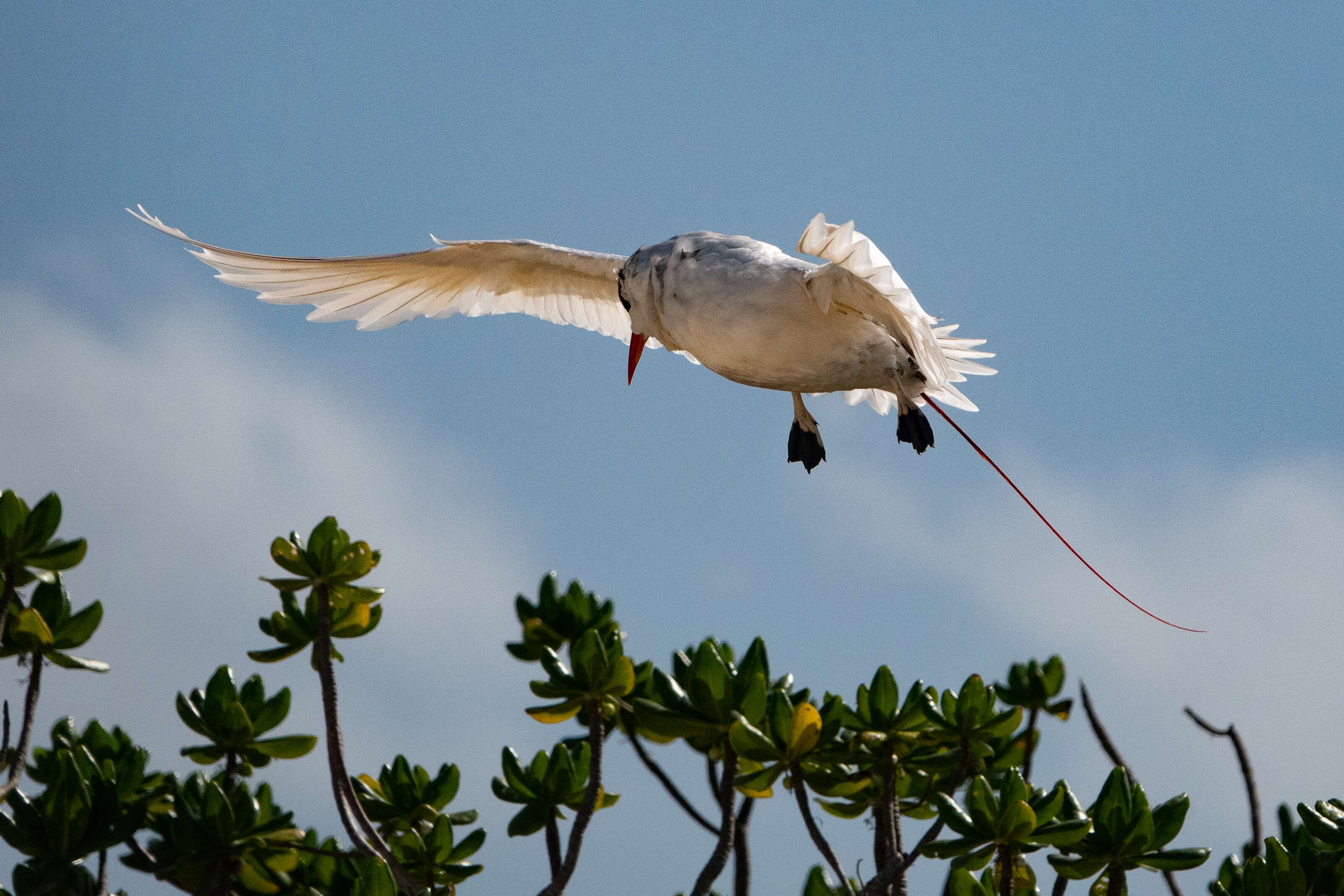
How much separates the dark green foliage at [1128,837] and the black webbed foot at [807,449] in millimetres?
1557

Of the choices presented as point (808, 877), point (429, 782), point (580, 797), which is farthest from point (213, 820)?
point (808, 877)

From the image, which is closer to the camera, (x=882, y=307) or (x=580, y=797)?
(x=580, y=797)

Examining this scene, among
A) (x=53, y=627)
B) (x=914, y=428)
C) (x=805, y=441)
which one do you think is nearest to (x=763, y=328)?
(x=914, y=428)

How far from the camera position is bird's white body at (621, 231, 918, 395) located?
3.05 metres

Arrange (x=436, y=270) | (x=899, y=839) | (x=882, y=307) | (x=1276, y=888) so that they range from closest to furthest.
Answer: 1. (x=1276, y=888)
2. (x=899, y=839)
3. (x=882, y=307)
4. (x=436, y=270)

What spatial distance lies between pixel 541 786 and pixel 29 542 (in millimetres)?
1408

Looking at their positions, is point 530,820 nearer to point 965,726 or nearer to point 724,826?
point 724,826

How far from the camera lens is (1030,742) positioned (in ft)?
11.8

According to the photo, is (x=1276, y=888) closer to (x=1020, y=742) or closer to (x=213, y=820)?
(x=1020, y=742)

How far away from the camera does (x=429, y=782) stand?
3.07m

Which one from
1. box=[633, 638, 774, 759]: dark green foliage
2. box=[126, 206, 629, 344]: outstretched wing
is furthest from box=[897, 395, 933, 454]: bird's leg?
box=[126, 206, 629, 344]: outstretched wing

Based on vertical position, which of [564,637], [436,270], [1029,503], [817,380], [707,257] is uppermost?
[436,270]

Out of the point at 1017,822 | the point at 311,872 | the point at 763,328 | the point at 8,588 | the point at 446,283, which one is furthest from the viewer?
the point at 446,283

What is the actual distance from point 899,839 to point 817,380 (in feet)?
4.24
